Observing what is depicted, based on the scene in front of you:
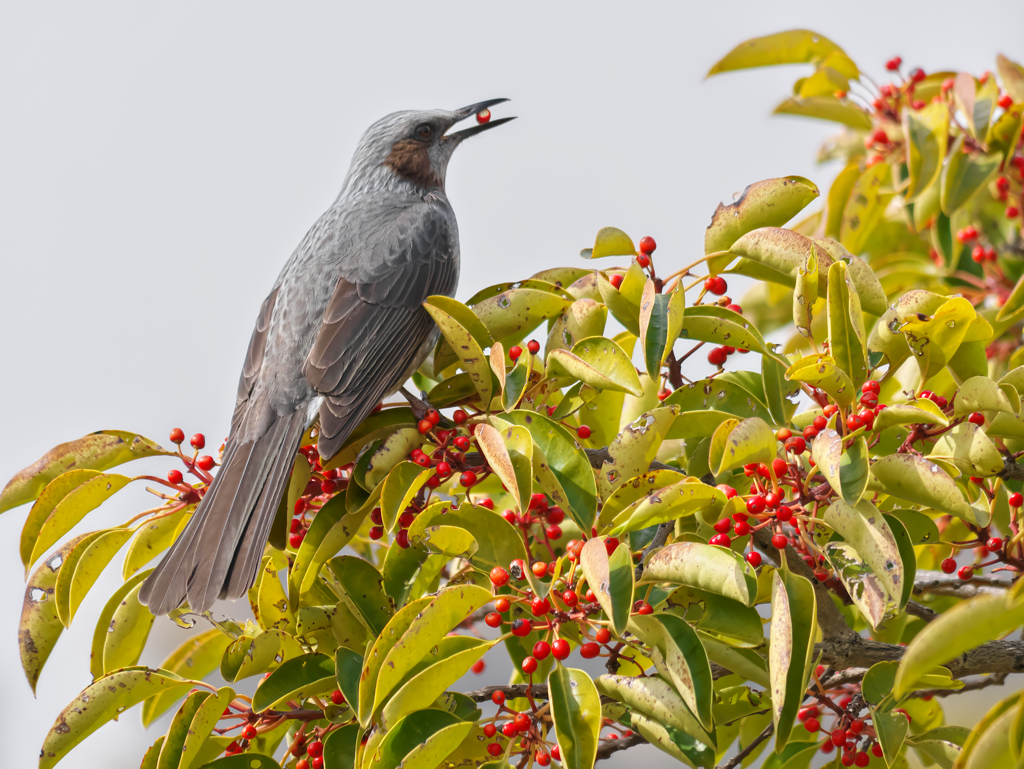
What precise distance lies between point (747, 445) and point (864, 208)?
7.34 feet

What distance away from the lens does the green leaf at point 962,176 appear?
3.00m

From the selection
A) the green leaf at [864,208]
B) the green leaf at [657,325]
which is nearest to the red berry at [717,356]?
the green leaf at [657,325]

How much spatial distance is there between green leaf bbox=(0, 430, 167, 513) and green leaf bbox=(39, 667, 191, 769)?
2.18 feet

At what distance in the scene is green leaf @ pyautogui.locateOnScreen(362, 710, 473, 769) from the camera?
1.63 metres

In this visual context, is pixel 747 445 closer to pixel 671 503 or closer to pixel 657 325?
pixel 671 503

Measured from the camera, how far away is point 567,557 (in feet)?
5.71

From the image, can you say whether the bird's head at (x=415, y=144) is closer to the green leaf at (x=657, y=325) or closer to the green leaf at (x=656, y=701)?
the green leaf at (x=657, y=325)

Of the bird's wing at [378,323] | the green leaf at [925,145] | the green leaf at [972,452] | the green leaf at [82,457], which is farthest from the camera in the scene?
the green leaf at [925,145]

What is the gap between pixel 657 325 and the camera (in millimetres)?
1879

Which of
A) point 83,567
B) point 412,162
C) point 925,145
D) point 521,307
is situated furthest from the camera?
point 412,162

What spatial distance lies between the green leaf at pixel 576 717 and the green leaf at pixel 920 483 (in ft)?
2.37

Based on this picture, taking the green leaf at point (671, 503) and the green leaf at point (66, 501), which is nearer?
the green leaf at point (671, 503)

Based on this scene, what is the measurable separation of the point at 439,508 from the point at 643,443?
46 cm

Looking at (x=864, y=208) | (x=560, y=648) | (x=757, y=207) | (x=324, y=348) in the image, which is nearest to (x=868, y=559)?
(x=560, y=648)
